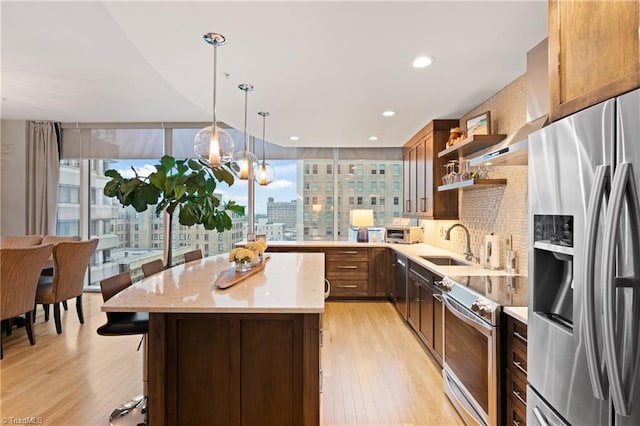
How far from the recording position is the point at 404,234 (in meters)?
5.30

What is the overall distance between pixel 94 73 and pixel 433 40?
11.8ft

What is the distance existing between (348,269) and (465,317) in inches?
123

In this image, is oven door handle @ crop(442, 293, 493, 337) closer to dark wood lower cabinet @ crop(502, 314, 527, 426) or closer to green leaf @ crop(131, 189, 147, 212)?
dark wood lower cabinet @ crop(502, 314, 527, 426)

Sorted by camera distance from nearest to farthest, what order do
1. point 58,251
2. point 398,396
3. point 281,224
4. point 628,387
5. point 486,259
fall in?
point 628,387
point 398,396
point 486,259
point 58,251
point 281,224

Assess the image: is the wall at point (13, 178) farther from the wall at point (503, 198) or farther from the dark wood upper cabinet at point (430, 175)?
the wall at point (503, 198)

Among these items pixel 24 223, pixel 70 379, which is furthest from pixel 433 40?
pixel 24 223

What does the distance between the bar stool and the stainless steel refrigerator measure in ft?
7.29

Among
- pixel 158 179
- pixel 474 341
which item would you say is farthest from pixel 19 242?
pixel 474 341

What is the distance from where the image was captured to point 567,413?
1.24 metres

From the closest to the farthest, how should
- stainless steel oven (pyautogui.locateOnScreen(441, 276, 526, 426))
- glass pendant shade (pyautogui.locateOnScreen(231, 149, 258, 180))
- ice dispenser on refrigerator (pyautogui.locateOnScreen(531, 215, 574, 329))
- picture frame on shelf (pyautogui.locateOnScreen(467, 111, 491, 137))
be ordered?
1. ice dispenser on refrigerator (pyautogui.locateOnScreen(531, 215, 574, 329))
2. stainless steel oven (pyautogui.locateOnScreen(441, 276, 526, 426))
3. picture frame on shelf (pyautogui.locateOnScreen(467, 111, 491, 137))
4. glass pendant shade (pyautogui.locateOnScreen(231, 149, 258, 180))

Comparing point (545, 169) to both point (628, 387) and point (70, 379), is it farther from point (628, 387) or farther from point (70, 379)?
point (70, 379)

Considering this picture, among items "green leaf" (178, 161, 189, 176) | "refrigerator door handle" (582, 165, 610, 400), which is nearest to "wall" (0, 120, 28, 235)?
"green leaf" (178, 161, 189, 176)

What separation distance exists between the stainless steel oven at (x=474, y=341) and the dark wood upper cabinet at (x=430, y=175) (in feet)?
5.60

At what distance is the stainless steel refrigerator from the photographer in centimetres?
96
